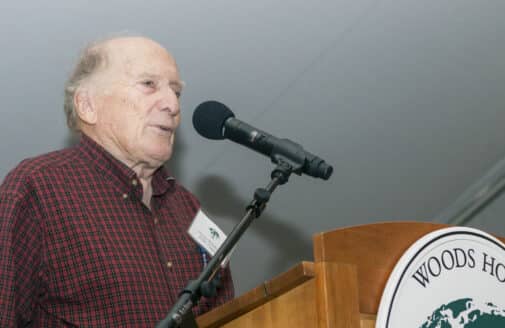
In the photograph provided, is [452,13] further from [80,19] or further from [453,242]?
[453,242]

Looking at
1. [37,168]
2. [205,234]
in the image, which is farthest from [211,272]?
[37,168]

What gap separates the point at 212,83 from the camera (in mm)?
2904

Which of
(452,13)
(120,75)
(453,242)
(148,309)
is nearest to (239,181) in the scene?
(452,13)

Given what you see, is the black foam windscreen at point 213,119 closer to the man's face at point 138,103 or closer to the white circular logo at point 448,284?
the man's face at point 138,103

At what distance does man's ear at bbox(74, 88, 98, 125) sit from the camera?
2.13 meters

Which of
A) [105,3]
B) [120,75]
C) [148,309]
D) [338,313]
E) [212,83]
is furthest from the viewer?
[212,83]

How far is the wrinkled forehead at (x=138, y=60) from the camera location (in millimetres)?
2102

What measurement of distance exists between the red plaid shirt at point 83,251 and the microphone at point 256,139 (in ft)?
1.19

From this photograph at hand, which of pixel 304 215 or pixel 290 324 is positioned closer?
pixel 290 324

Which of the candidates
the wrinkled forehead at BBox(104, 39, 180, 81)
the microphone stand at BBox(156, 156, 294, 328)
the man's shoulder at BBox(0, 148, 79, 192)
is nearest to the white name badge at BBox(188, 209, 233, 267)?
the microphone stand at BBox(156, 156, 294, 328)

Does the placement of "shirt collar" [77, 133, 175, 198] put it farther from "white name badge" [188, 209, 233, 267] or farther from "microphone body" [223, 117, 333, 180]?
"microphone body" [223, 117, 333, 180]

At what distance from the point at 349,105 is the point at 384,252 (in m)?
1.93

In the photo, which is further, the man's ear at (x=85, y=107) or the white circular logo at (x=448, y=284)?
the man's ear at (x=85, y=107)

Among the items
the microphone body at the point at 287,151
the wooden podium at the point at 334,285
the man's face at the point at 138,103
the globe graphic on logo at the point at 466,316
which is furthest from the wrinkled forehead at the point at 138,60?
the globe graphic on logo at the point at 466,316
